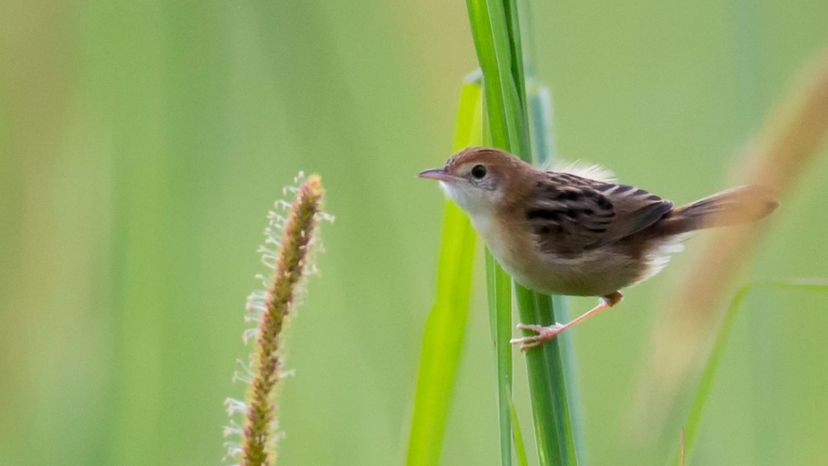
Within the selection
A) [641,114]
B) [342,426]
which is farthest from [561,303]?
[641,114]

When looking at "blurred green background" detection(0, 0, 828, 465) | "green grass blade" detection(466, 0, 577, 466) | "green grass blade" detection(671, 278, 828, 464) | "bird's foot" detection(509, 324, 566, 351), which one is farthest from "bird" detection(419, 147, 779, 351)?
"green grass blade" detection(671, 278, 828, 464)

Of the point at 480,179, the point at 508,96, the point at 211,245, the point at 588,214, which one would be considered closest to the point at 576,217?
the point at 588,214

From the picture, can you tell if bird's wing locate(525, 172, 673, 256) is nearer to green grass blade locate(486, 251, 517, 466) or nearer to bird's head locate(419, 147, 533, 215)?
bird's head locate(419, 147, 533, 215)

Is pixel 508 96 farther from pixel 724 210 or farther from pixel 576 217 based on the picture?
pixel 576 217

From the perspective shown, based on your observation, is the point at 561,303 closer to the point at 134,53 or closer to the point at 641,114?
the point at 134,53

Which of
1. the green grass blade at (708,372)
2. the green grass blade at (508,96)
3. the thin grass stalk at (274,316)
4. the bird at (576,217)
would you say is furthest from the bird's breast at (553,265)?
the thin grass stalk at (274,316)
